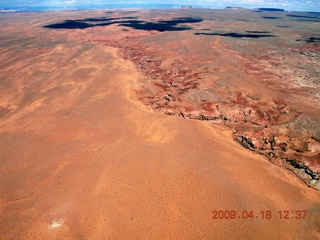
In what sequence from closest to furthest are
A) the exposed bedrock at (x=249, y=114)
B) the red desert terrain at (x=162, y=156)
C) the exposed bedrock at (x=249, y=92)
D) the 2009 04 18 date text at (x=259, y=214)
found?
the red desert terrain at (x=162, y=156), the 2009 04 18 date text at (x=259, y=214), the exposed bedrock at (x=249, y=114), the exposed bedrock at (x=249, y=92)

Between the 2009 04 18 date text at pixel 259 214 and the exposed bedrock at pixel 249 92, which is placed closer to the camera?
the 2009 04 18 date text at pixel 259 214

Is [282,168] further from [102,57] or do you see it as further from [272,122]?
[102,57]

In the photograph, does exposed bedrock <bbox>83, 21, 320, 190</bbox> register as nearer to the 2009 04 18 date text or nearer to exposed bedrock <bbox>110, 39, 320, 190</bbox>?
exposed bedrock <bbox>110, 39, 320, 190</bbox>

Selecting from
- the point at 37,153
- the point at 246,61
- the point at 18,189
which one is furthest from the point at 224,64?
the point at 18,189

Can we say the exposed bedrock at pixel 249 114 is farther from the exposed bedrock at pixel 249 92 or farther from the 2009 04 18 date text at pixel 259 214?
the 2009 04 18 date text at pixel 259 214

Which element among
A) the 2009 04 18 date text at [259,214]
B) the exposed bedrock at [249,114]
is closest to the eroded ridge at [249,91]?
the exposed bedrock at [249,114]

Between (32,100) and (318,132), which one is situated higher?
(318,132)

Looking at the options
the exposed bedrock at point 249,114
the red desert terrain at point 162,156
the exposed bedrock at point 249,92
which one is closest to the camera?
the red desert terrain at point 162,156
